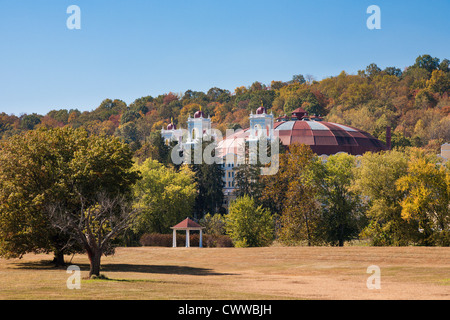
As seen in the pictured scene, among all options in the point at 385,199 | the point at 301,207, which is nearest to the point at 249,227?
the point at 301,207

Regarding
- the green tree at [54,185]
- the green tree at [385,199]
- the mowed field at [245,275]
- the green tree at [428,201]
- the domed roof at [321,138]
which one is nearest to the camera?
the mowed field at [245,275]

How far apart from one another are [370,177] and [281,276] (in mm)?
25663

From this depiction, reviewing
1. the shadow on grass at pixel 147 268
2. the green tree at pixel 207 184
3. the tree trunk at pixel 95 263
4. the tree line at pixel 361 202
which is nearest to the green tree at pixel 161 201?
the green tree at pixel 207 184

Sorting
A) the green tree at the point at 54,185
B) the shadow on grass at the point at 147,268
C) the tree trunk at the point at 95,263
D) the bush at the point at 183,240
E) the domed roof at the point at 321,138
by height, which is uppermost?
the domed roof at the point at 321,138

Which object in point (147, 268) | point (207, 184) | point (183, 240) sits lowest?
point (183, 240)

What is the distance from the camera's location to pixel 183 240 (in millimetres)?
81562

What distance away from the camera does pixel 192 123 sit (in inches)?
6284

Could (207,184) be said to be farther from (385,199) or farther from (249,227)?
(385,199)

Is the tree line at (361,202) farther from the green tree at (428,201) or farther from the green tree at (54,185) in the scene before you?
the green tree at (54,185)

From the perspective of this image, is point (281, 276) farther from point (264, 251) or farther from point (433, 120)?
point (433, 120)

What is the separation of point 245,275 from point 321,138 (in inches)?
3470

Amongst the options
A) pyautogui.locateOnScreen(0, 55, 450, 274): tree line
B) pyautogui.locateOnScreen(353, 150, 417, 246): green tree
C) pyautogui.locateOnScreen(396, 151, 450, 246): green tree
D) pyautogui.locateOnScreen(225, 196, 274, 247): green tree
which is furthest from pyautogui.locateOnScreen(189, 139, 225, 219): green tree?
pyautogui.locateOnScreen(396, 151, 450, 246): green tree

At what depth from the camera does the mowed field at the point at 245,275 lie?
1220 inches

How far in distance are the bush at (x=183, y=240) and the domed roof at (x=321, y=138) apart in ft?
144
